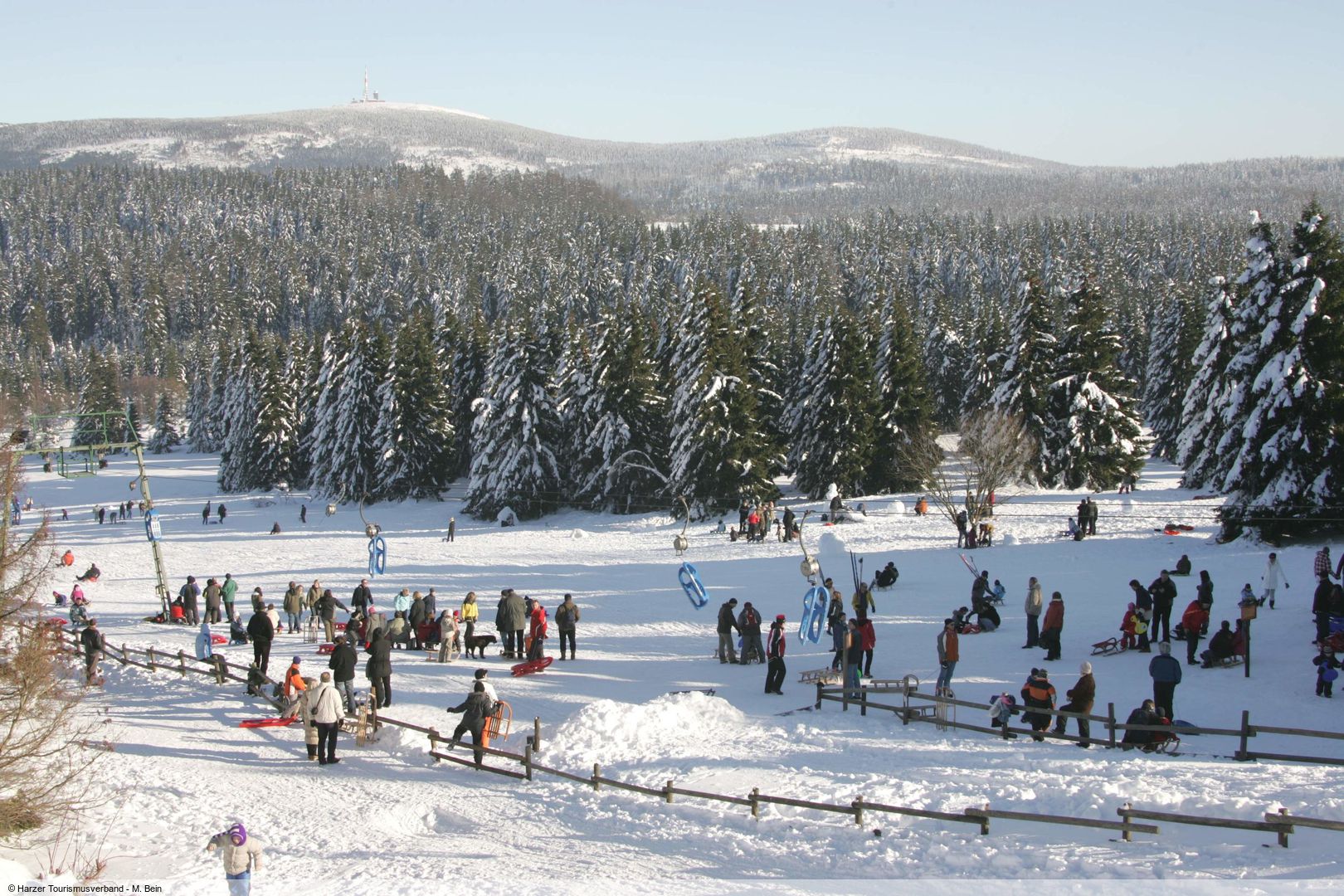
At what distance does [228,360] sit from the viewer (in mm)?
90562

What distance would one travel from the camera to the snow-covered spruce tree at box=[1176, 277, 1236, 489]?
32.4 m

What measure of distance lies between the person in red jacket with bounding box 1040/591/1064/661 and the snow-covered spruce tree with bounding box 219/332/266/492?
60583mm

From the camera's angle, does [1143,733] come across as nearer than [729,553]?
Yes

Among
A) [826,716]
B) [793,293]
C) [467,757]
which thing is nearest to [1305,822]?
[826,716]

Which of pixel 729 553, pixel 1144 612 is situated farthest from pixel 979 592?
pixel 729 553

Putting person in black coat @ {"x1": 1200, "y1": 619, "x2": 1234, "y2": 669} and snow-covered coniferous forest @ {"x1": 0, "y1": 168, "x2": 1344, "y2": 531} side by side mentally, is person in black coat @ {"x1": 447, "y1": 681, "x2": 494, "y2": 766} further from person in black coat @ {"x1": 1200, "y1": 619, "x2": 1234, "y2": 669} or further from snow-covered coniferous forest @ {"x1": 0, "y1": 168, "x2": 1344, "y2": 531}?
snow-covered coniferous forest @ {"x1": 0, "y1": 168, "x2": 1344, "y2": 531}

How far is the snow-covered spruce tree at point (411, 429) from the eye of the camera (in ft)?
195

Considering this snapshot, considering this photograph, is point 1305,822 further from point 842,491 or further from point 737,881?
point 842,491

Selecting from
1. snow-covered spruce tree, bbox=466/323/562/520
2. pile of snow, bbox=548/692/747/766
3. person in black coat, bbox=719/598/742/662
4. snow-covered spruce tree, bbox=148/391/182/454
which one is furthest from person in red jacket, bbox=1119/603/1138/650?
snow-covered spruce tree, bbox=148/391/182/454

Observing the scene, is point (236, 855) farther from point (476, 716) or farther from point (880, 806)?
point (880, 806)

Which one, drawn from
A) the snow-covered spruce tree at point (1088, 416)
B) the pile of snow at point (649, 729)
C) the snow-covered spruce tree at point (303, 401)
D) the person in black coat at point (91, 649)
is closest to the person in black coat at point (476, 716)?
the pile of snow at point (649, 729)

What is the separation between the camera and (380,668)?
1811 cm

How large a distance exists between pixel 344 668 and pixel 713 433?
1166 inches

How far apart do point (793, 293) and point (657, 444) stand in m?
83.6
